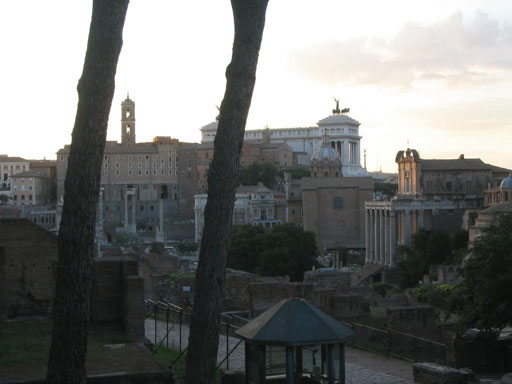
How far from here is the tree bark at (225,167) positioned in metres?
6.93

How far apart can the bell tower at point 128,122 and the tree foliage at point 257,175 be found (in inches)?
689

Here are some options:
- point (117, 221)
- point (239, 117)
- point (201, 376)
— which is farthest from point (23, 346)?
point (117, 221)

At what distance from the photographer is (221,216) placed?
700 cm

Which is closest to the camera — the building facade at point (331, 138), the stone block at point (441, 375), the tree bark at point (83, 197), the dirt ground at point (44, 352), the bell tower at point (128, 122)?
the tree bark at point (83, 197)

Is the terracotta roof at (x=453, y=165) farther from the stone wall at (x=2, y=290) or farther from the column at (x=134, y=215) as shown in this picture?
the stone wall at (x=2, y=290)

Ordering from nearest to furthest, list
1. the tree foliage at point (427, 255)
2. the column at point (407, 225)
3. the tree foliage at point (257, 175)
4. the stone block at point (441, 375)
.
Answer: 1. the stone block at point (441, 375)
2. the tree foliage at point (427, 255)
3. the column at point (407, 225)
4. the tree foliage at point (257, 175)

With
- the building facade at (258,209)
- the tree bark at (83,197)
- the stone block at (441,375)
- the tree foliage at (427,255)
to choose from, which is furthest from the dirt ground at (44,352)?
the building facade at (258,209)

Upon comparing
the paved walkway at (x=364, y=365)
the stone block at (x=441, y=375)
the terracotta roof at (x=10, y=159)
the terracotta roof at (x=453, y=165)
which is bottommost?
the paved walkway at (x=364, y=365)

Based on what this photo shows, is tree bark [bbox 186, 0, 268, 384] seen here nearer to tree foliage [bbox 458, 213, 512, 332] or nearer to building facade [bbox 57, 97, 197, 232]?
tree foliage [bbox 458, 213, 512, 332]

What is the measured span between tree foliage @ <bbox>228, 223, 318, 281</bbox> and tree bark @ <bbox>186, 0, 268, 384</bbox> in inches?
1204

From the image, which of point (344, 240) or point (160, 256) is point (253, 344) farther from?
point (344, 240)

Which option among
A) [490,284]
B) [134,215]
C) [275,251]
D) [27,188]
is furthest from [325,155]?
[490,284]

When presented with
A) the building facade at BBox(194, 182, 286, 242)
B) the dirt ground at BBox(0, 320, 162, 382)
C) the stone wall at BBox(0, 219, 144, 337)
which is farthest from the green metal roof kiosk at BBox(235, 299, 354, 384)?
the building facade at BBox(194, 182, 286, 242)

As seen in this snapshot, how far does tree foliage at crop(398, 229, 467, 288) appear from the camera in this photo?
38.6 metres
